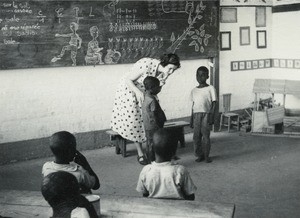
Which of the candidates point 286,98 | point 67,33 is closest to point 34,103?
point 67,33

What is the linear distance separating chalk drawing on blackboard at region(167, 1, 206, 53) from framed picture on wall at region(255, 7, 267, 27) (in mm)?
1518

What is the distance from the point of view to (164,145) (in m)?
3.32

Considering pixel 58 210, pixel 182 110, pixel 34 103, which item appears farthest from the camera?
pixel 182 110

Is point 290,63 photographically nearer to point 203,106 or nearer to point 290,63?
point 290,63

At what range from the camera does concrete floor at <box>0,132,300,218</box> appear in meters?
4.98

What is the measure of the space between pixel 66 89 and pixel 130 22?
1.53 m

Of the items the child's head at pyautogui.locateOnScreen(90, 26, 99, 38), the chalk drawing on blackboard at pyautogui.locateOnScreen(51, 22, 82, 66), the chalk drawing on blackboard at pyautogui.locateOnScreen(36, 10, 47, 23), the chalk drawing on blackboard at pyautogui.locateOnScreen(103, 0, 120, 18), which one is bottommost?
the chalk drawing on blackboard at pyautogui.locateOnScreen(51, 22, 82, 66)

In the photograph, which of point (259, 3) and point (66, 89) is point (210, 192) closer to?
point (66, 89)

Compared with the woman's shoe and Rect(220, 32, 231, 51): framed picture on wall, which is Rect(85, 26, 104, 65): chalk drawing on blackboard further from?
Rect(220, 32, 231, 51): framed picture on wall

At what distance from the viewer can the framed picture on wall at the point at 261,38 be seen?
934cm

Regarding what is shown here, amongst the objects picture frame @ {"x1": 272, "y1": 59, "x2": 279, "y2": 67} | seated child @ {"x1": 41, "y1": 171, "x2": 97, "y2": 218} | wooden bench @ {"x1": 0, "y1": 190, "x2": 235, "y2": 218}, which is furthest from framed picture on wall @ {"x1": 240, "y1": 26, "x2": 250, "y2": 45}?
seated child @ {"x1": 41, "y1": 171, "x2": 97, "y2": 218}

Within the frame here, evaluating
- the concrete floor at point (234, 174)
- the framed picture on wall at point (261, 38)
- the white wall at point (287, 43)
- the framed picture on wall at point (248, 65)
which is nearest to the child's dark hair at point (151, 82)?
the concrete floor at point (234, 174)

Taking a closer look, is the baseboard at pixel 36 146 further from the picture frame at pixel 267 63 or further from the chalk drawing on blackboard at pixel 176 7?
the picture frame at pixel 267 63

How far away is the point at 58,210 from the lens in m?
2.42
